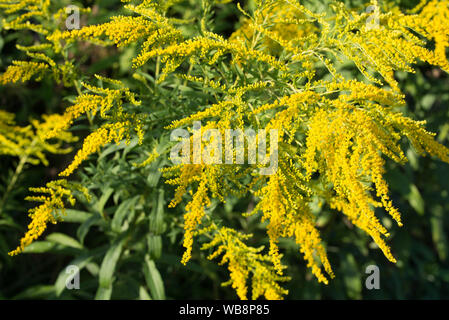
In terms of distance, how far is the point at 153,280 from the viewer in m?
2.93

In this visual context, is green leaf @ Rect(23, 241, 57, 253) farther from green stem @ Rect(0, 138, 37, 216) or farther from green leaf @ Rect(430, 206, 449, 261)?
green leaf @ Rect(430, 206, 449, 261)

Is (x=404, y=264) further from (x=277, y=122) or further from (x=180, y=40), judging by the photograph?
(x=180, y=40)

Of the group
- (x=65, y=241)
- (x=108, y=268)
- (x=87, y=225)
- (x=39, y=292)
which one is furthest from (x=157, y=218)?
(x=39, y=292)

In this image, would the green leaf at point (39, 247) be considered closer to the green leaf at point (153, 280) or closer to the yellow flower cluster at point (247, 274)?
the green leaf at point (153, 280)

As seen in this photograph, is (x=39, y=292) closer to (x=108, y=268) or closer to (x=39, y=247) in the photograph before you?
(x=39, y=247)

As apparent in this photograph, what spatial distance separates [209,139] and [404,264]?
3119 mm

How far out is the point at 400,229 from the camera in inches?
166

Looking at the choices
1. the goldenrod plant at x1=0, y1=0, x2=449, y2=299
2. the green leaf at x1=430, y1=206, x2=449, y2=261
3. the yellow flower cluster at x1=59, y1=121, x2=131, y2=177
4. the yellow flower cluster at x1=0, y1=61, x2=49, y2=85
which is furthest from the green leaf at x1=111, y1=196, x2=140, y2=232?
the green leaf at x1=430, y1=206, x2=449, y2=261

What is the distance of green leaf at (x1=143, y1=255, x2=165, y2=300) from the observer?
2883 millimetres

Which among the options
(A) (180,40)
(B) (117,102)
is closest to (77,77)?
(B) (117,102)

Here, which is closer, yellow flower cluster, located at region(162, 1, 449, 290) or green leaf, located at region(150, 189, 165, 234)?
yellow flower cluster, located at region(162, 1, 449, 290)

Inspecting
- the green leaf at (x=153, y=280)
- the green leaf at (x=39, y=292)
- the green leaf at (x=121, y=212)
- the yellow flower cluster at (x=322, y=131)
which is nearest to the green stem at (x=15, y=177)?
the green leaf at (x=39, y=292)

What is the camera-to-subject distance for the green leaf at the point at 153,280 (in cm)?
288

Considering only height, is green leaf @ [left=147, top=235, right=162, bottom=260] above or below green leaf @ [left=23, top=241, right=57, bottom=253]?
below
